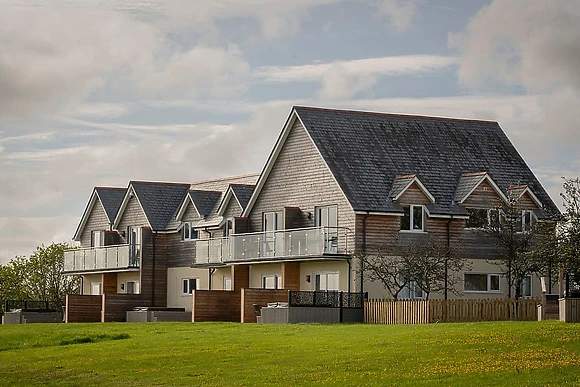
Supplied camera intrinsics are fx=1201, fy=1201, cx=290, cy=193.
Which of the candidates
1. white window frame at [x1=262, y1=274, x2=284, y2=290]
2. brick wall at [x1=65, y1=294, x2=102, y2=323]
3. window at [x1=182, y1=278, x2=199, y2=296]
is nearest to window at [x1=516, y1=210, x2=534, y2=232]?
white window frame at [x1=262, y1=274, x2=284, y2=290]

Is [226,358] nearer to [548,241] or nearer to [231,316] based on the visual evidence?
[548,241]

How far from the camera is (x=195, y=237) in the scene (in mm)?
66438

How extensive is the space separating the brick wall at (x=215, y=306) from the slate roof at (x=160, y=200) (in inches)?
491

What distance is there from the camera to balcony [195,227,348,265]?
172ft

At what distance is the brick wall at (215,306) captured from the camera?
54.7m

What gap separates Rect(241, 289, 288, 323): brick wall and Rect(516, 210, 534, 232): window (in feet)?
36.6

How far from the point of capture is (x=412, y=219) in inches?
2099

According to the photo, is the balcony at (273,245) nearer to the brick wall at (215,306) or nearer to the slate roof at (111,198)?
the brick wall at (215,306)

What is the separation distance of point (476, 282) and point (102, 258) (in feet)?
83.6

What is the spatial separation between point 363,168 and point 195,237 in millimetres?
15519

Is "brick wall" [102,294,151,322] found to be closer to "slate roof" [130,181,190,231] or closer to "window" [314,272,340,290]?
"slate roof" [130,181,190,231]

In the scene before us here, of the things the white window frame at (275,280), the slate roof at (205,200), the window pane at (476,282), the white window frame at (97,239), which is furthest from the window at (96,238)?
the window pane at (476,282)

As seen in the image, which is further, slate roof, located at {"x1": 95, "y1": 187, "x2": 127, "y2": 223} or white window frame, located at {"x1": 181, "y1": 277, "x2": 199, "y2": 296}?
slate roof, located at {"x1": 95, "y1": 187, "x2": 127, "y2": 223}

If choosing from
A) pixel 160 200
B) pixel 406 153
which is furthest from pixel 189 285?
pixel 406 153
